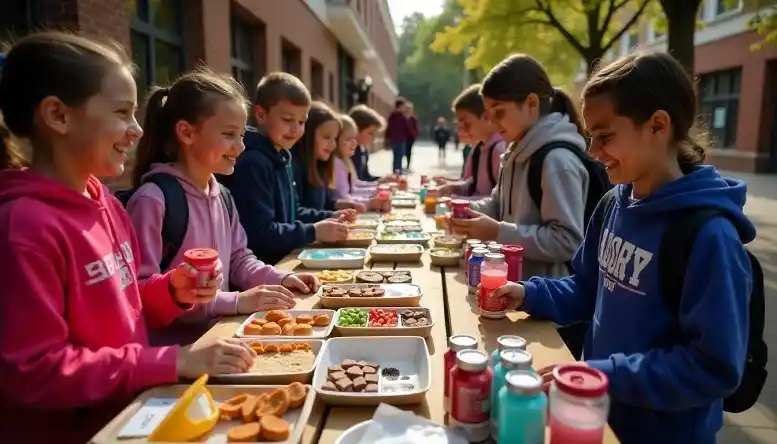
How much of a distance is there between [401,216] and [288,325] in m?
2.90

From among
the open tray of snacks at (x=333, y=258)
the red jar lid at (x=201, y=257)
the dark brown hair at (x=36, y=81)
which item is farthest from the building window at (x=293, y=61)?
the red jar lid at (x=201, y=257)

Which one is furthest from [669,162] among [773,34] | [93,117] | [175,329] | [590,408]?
[773,34]

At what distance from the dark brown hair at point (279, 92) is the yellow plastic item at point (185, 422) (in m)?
2.44

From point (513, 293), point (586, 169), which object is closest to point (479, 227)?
point (586, 169)

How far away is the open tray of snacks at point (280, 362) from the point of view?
1646mm

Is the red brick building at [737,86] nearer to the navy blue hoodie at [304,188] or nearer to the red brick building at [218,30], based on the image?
the red brick building at [218,30]

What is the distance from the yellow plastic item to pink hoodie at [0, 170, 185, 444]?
0.21 m

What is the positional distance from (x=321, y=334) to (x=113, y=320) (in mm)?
645

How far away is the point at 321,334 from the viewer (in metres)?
1.97

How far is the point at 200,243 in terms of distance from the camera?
251cm

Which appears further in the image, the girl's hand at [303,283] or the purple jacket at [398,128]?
the purple jacket at [398,128]

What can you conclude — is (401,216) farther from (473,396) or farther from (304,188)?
(473,396)

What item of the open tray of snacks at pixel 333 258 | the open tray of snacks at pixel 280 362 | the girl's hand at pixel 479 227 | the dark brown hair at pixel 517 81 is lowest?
the open tray of snacks at pixel 280 362

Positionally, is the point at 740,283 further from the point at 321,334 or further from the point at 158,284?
the point at 158,284
